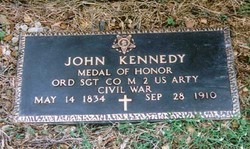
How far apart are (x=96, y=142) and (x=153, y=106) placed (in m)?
0.38

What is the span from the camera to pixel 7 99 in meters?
2.90

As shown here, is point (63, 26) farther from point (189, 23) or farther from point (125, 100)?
point (189, 23)

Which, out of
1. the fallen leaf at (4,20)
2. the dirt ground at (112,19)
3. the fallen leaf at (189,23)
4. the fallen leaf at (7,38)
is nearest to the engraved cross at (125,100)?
the dirt ground at (112,19)

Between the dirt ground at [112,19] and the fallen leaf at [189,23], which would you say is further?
the fallen leaf at [189,23]

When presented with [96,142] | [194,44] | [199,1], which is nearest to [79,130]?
[96,142]

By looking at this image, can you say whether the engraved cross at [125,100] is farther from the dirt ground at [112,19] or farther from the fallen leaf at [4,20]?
the fallen leaf at [4,20]

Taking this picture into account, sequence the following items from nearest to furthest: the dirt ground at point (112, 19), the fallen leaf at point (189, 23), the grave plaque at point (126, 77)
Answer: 1. the grave plaque at point (126, 77)
2. the dirt ground at point (112, 19)
3. the fallen leaf at point (189, 23)

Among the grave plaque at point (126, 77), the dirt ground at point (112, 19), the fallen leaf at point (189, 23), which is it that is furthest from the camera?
the fallen leaf at point (189, 23)

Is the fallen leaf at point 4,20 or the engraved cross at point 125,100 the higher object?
the fallen leaf at point 4,20

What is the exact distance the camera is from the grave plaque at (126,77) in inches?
110

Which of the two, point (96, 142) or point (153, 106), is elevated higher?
point (153, 106)

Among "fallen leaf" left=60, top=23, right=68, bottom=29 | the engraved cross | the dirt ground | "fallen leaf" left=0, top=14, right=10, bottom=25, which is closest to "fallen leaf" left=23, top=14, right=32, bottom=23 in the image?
the dirt ground

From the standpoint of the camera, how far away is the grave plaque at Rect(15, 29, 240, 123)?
2.78m

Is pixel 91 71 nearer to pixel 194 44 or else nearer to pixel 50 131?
pixel 50 131
